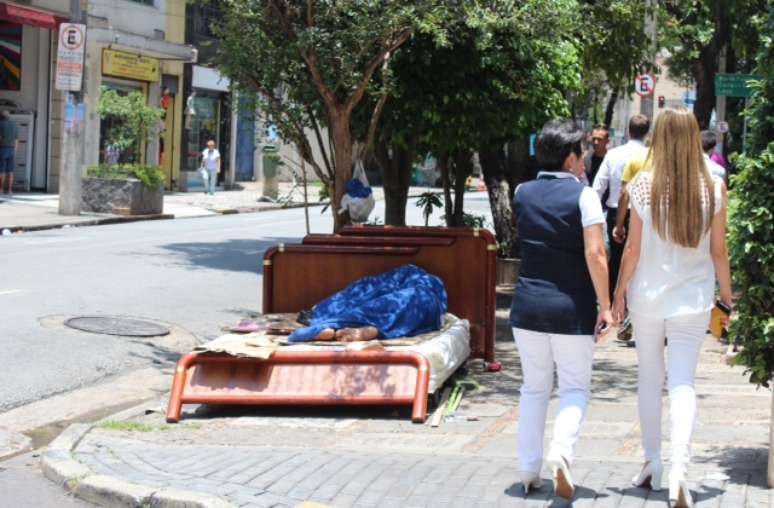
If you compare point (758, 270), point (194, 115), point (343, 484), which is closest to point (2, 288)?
point (343, 484)

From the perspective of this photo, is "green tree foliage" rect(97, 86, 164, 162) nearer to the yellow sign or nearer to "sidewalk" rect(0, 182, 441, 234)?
"sidewalk" rect(0, 182, 441, 234)

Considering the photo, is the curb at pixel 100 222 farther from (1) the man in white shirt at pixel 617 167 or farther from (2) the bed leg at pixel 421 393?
(2) the bed leg at pixel 421 393

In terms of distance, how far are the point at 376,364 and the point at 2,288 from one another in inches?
263

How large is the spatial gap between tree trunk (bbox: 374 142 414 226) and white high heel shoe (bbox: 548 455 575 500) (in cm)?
806

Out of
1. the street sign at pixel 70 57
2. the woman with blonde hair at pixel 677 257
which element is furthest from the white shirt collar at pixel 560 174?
the street sign at pixel 70 57

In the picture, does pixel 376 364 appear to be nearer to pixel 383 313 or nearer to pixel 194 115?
pixel 383 313

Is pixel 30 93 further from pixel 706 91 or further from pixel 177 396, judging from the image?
pixel 177 396

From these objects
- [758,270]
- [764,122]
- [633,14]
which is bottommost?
[758,270]

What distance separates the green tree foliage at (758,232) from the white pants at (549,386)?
80cm

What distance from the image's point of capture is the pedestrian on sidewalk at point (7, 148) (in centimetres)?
2939

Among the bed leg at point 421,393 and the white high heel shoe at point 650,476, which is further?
the bed leg at point 421,393

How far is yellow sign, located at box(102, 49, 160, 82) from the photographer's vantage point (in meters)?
32.8

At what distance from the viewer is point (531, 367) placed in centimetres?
557

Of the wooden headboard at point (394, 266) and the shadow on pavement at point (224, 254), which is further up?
the wooden headboard at point (394, 266)
